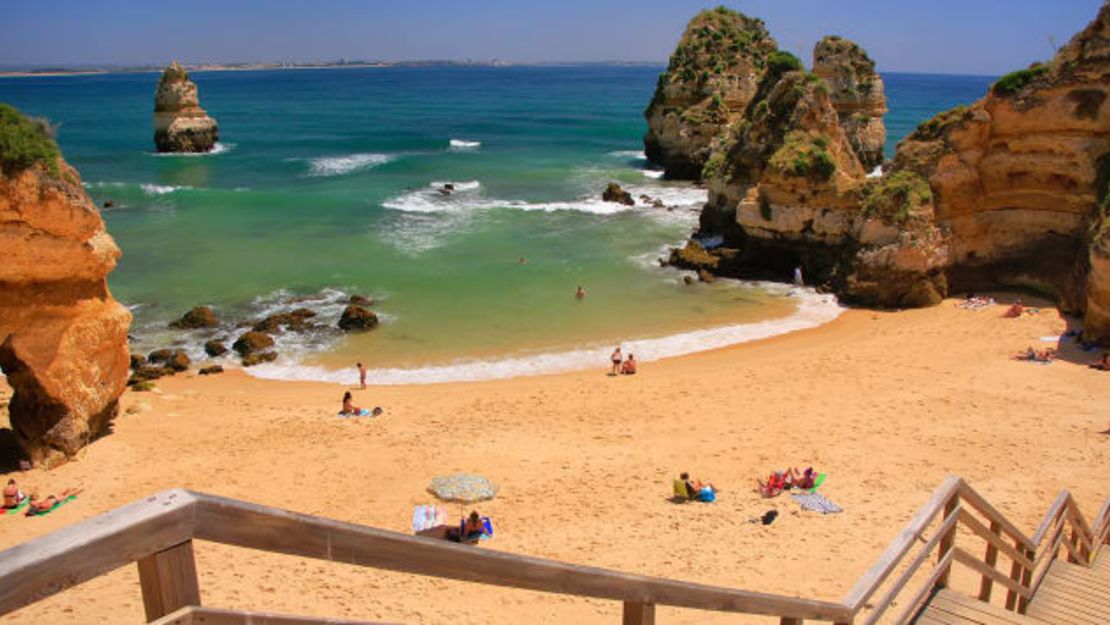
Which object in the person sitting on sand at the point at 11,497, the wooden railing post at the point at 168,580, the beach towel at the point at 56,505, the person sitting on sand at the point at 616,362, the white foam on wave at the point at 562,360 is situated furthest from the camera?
the white foam on wave at the point at 562,360

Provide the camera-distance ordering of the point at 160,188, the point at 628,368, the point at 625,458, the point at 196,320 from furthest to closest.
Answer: the point at 160,188 < the point at 196,320 < the point at 628,368 < the point at 625,458

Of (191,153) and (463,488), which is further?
(191,153)

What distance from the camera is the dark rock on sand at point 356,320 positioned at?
2480cm

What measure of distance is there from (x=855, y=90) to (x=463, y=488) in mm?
44456

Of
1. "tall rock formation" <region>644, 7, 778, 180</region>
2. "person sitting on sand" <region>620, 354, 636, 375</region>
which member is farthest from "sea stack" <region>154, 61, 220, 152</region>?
"person sitting on sand" <region>620, 354, 636, 375</region>

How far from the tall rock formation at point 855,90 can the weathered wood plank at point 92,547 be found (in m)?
51.7

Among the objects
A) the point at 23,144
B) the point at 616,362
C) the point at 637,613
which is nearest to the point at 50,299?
the point at 23,144

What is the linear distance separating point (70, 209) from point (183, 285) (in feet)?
53.2

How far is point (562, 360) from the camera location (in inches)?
885

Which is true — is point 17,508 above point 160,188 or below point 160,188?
below

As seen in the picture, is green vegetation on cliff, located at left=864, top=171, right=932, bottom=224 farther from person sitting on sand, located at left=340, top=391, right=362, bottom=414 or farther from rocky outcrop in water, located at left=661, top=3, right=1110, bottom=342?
person sitting on sand, located at left=340, top=391, right=362, bottom=414

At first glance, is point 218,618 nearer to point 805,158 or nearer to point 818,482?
point 818,482

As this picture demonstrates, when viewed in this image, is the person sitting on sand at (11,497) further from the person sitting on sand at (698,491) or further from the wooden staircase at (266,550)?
the wooden staircase at (266,550)

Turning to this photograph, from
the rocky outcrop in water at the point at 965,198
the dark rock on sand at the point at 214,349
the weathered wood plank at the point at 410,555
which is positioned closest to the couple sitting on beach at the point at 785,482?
the weathered wood plank at the point at 410,555
